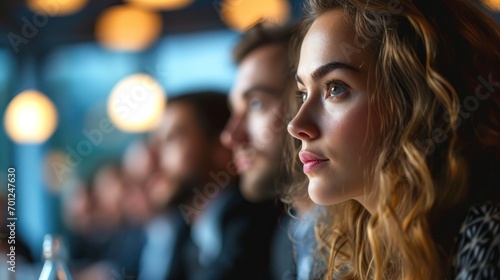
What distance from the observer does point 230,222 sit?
208cm

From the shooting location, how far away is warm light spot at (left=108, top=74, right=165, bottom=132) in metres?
4.36

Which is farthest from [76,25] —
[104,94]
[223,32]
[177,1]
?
[177,1]

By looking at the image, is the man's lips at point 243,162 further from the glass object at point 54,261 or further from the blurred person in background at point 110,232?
the blurred person in background at point 110,232

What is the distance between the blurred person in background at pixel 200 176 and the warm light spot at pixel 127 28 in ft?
5.68

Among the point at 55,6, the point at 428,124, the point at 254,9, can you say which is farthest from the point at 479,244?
the point at 55,6

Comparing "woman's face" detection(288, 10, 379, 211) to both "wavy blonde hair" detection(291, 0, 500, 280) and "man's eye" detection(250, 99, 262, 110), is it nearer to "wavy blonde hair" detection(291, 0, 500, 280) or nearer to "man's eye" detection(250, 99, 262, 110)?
"wavy blonde hair" detection(291, 0, 500, 280)

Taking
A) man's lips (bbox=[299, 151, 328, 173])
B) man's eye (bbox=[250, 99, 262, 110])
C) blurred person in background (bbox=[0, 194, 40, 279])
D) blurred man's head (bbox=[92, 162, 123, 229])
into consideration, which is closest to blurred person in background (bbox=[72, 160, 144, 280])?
blurred man's head (bbox=[92, 162, 123, 229])

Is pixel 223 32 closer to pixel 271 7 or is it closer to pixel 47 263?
pixel 271 7

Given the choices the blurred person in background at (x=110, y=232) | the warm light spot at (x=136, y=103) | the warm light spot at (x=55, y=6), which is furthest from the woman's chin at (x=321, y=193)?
the warm light spot at (x=136, y=103)

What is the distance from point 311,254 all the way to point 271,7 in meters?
1.74

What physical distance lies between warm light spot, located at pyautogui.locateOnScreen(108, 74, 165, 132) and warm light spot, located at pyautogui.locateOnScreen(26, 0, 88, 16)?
2.08 ft

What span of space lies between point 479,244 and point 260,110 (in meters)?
1.05

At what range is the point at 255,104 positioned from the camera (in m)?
1.96

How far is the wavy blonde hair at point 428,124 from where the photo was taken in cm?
104
